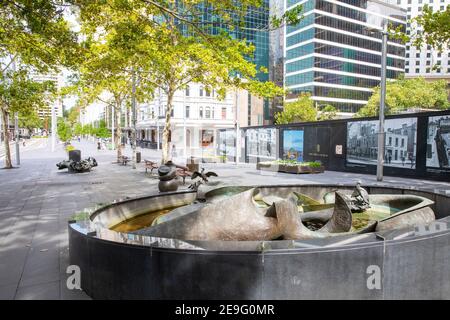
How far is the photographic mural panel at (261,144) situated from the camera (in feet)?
88.7

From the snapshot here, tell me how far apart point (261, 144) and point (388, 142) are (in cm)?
1133

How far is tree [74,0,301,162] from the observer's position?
32.6 ft

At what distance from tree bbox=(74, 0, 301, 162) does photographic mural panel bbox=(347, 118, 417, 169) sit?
7.46 meters

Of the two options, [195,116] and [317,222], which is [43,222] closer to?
[317,222]

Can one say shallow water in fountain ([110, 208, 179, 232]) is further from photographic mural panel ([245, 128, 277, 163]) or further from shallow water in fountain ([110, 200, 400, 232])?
photographic mural panel ([245, 128, 277, 163])

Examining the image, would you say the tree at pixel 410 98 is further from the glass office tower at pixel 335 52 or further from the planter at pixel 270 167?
the planter at pixel 270 167

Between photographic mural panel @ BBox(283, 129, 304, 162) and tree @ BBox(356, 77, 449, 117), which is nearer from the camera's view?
photographic mural panel @ BBox(283, 129, 304, 162)

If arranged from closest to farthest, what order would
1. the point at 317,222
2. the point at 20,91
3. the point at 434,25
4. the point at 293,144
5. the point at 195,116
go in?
the point at 317,222, the point at 434,25, the point at 20,91, the point at 293,144, the point at 195,116

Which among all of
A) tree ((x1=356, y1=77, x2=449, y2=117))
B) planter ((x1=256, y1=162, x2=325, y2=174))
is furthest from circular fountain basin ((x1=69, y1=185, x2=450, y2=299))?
tree ((x1=356, y1=77, x2=449, y2=117))

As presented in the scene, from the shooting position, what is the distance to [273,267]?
3.58 meters

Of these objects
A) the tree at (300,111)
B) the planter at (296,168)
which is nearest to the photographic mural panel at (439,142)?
the planter at (296,168)

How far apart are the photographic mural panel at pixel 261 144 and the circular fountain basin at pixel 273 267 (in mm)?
22722

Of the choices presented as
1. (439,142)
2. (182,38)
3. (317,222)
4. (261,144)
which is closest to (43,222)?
(317,222)
